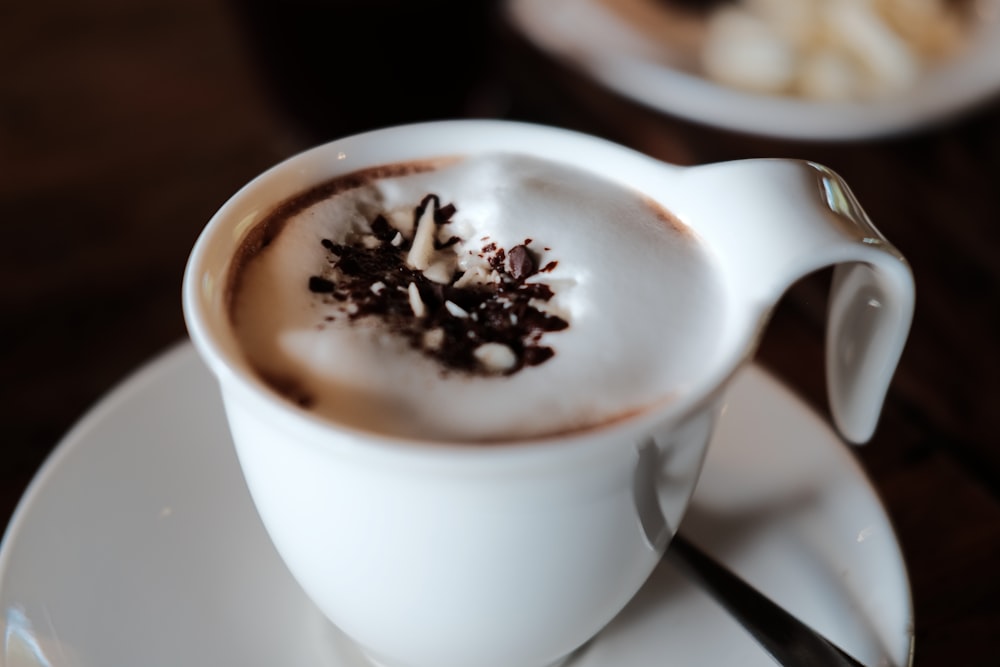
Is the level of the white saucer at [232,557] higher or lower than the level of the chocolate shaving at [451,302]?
lower

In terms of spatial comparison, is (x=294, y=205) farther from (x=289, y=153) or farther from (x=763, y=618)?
(x=289, y=153)

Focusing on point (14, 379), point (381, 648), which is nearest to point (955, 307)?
point (381, 648)

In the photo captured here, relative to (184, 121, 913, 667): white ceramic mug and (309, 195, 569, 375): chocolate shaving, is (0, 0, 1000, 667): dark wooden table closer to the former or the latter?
(184, 121, 913, 667): white ceramic mug

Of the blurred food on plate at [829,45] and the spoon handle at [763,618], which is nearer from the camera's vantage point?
the spoon handle at [763,618]

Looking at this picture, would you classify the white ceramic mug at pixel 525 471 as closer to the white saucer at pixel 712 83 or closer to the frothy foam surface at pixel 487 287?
the frothy foam surface at pixel 487 287

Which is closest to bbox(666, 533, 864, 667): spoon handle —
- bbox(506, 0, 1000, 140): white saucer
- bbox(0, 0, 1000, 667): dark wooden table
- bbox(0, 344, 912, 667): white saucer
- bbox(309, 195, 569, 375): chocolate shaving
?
bbox(0, 344, 912, 667): white saucer

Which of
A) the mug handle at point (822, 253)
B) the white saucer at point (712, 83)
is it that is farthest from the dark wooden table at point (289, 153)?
the mug handle at point (822, 253)
